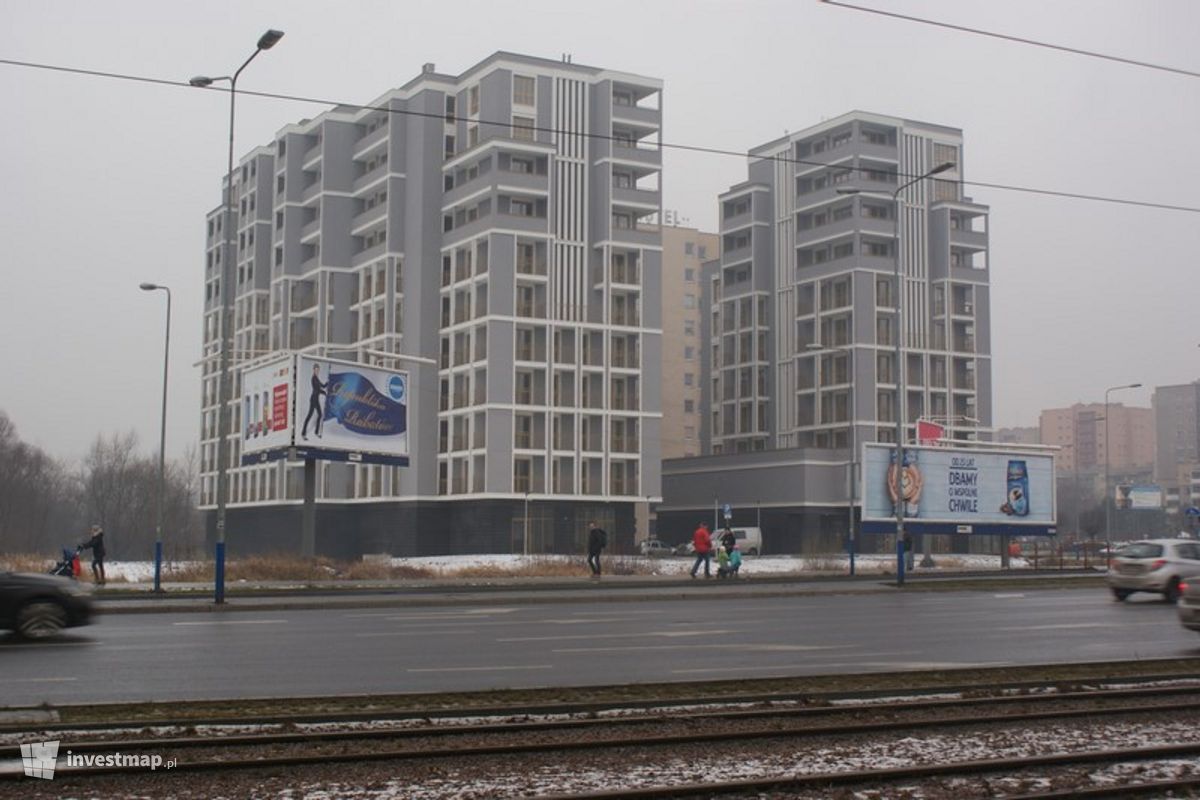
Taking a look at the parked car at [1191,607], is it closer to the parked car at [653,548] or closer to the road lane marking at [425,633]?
the road lane marking at [425,633]

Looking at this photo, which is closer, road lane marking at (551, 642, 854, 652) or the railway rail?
the railway rail

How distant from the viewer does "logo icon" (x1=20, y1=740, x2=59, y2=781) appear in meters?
9.71

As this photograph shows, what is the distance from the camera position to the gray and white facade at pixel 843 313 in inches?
3664

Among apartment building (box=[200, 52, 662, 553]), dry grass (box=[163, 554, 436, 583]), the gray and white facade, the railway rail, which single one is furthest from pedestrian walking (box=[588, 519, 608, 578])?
the gray and white facade

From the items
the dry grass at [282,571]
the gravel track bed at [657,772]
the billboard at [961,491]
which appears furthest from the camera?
the billboard at [961,491]

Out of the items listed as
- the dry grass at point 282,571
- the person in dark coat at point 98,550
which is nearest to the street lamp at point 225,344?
the person in dark coat at point 98,550

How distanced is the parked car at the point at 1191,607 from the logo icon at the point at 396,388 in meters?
34.5

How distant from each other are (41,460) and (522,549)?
63.9m

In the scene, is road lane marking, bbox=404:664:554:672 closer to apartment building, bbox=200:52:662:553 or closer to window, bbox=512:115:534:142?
apartment building, bbox=200:52:662:553

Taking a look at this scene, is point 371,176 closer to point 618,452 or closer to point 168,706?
point 618,452

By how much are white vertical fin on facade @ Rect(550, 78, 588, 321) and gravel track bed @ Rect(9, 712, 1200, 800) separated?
68.9 meters

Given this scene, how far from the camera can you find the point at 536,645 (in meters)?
20.2


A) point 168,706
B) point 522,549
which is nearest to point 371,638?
point 168,706

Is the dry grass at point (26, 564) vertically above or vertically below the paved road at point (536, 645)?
above
